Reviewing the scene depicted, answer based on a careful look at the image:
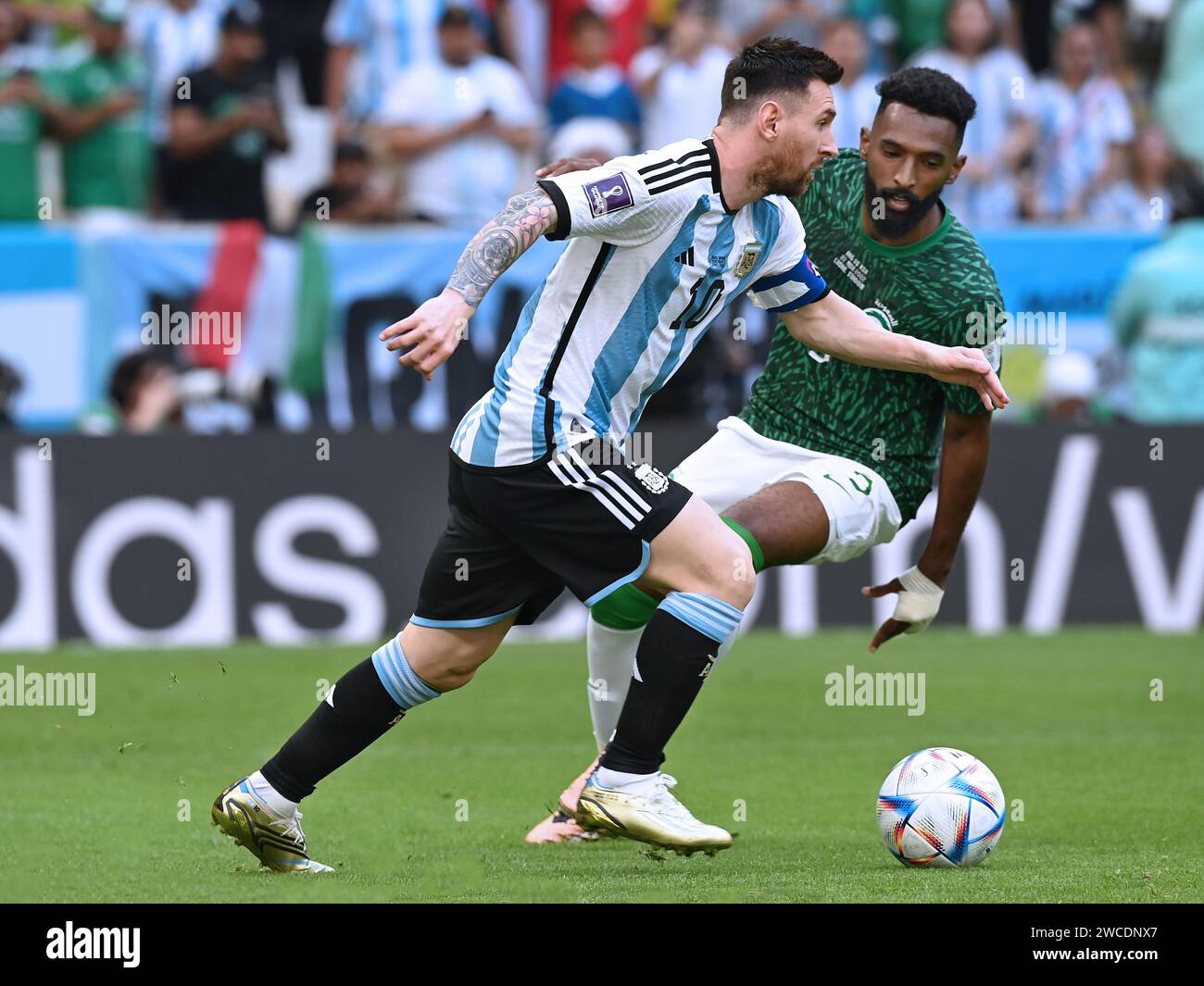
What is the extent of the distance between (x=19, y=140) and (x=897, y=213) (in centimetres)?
855

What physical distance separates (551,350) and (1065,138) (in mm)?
10885

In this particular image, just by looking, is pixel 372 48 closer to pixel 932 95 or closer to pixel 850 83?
pixel 850 83

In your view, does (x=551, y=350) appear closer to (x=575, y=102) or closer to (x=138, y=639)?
(x=138, y=639)

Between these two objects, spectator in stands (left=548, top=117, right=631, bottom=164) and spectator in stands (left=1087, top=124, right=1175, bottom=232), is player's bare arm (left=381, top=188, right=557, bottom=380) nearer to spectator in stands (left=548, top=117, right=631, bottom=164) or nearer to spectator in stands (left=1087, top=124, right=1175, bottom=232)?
spectator in stands (left=548, top=117, right=631, bottom=164)

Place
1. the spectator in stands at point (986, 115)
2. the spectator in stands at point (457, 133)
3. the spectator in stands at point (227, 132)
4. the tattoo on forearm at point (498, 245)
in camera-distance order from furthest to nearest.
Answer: the spectator in stands at point (986, 115)
the spectator in stands at point (457, 133)
the spectator in stands at point (227, 132)
the tattoo on forearm at point (498, 245)

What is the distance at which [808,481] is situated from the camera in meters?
7.12

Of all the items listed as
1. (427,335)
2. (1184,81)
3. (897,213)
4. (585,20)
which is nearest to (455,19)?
(585,20)

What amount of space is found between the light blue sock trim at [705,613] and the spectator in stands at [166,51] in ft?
31.2

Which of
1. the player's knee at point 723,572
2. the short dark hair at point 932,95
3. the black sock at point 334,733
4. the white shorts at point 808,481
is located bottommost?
the black sock at point 334,733

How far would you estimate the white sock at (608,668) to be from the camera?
7.22 m

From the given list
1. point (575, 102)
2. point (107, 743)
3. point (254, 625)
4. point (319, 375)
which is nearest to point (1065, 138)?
point (575, 102)

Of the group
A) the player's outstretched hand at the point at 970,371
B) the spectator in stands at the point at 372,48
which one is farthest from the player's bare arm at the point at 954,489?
the spectator in stands at the point at 372,48

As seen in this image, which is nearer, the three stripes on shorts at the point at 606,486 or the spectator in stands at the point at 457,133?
the three stripes on shorts at the point at 606,486

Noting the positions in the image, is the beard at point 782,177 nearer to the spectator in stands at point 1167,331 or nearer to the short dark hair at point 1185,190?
the spectator in stands at point 1167,331
